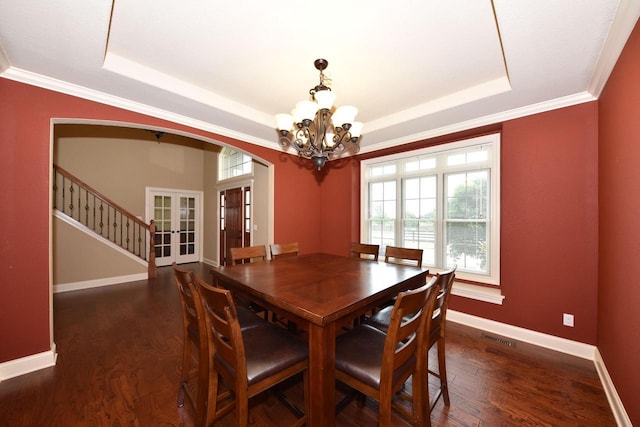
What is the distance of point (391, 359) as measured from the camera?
117 centimetres

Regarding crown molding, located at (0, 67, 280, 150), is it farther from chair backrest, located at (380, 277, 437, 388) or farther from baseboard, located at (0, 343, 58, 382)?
chair backrest, located at (380, 277, 437, 388)

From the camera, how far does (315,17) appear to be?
167cm

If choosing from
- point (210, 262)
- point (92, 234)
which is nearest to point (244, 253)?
point (92, 234)

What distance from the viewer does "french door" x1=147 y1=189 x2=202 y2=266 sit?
6.03 metres

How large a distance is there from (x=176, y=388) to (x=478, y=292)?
317cm

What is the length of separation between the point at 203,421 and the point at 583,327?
10.7 feet

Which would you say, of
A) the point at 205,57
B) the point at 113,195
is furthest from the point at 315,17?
the point at 113,195

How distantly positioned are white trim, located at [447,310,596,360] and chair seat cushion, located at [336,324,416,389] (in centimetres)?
203

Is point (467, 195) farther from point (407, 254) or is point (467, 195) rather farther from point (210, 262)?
point (210, 262)

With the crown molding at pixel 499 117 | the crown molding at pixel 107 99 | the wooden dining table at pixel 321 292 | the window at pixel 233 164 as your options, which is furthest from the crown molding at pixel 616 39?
the window at pixel 233 164

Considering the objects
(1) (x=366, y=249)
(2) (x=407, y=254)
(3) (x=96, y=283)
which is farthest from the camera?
(3) (x=96, y=283)

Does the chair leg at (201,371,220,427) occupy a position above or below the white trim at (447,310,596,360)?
above

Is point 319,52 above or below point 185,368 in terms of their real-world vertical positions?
above

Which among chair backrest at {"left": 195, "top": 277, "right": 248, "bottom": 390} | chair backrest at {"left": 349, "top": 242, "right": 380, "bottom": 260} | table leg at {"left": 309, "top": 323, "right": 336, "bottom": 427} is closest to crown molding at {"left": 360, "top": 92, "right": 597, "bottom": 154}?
chair backrest at {"left": 349, "top": 242, "right": 380, "bottom": 260}
